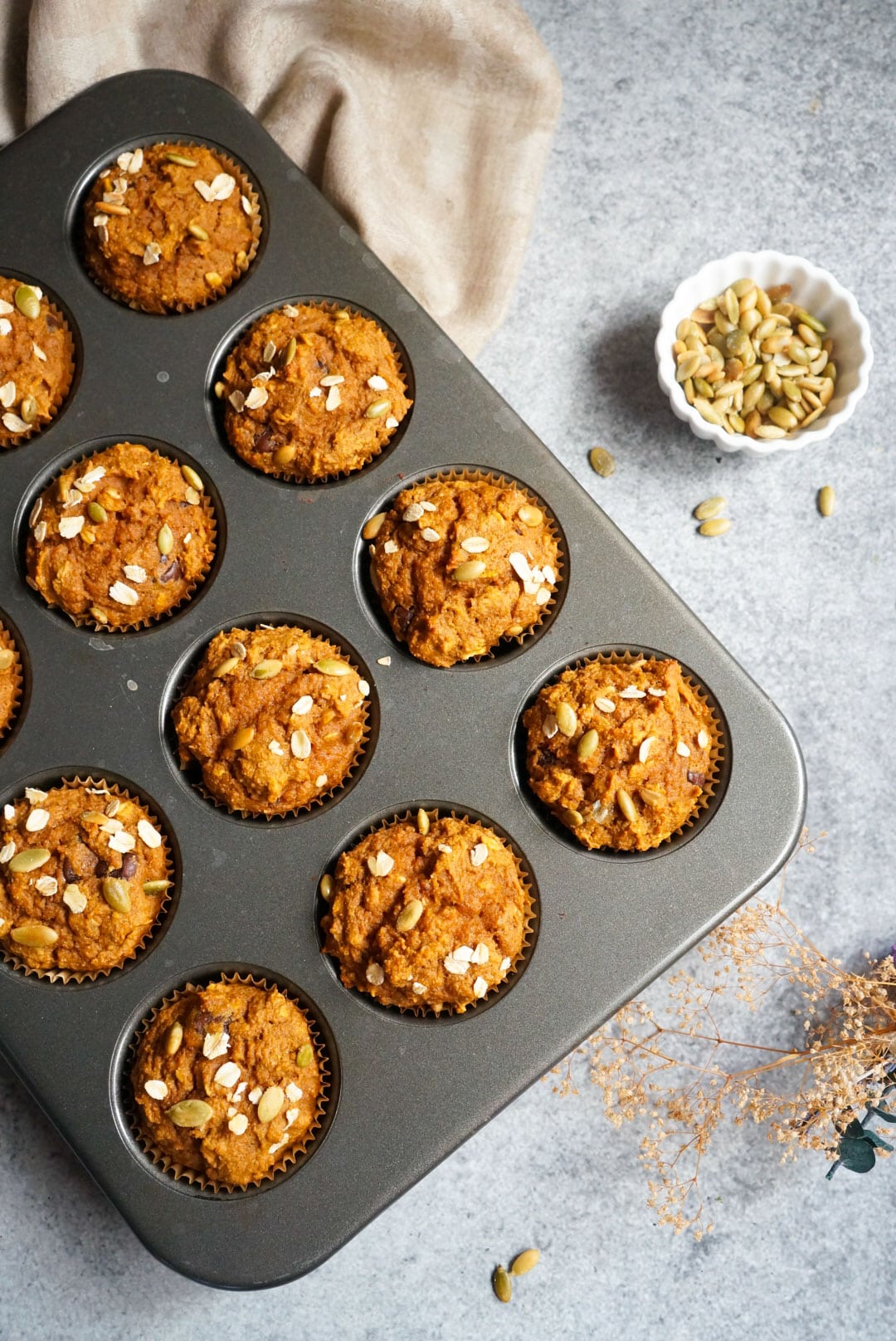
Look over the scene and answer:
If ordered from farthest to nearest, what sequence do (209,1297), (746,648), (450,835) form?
(746,648) → (209,1297) → (450,835)

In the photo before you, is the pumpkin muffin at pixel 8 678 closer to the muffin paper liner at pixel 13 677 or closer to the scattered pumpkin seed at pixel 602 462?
the muffin paper liner at pixel 13 677

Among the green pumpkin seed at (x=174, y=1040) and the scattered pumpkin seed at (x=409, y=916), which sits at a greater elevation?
the green pumpkin seed at (x=174, y=1040)

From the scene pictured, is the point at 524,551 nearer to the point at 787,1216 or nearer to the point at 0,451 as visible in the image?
the point at 0,451

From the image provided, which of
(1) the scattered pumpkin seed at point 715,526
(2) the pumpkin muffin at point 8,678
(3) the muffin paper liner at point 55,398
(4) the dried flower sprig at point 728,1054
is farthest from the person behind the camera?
(1) the scattered pumpkin seed at point 715,526

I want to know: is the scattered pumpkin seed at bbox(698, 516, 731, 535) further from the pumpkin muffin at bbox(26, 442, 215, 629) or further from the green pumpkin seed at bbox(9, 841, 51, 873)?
the green pumpkin seed at bbox(9, 841, 51, 873)

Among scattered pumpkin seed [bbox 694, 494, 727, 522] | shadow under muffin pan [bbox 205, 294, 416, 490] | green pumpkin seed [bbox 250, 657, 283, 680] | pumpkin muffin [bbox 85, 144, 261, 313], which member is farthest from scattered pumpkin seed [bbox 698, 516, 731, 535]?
pumpkin muffin [bbox 85, 144, 261, 313]

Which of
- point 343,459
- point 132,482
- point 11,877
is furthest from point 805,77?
point 11,877

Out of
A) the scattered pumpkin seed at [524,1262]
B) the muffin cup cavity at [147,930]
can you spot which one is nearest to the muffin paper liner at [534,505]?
the muffin cup cavity at [147,930]

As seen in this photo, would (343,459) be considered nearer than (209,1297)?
Yes
